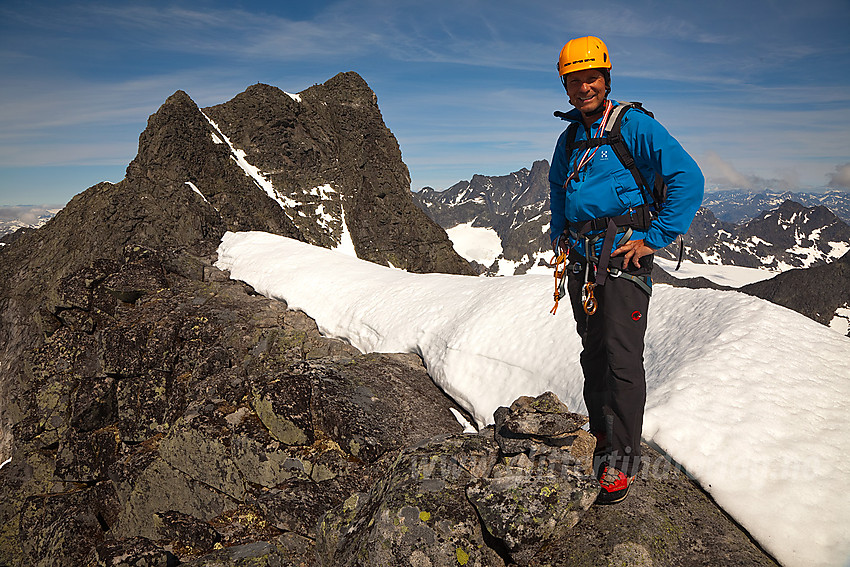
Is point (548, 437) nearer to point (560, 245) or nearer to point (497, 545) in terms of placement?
point (497, 545)

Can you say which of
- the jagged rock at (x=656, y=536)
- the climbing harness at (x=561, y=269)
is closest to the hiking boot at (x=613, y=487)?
the jagged rock at (x=656, y=536)

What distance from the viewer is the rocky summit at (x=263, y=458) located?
19.3ft

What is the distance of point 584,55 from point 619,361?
4.00 meters

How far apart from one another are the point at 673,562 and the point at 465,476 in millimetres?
2701

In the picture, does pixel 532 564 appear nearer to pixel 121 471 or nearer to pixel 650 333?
pixel 650 333

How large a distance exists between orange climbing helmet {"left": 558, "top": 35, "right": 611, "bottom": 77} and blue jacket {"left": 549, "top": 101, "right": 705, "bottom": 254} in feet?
2.05

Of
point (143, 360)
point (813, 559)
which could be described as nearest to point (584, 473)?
point (813, 559)

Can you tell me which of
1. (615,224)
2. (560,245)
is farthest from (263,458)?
(615,224)

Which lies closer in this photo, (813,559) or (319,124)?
(813,559)

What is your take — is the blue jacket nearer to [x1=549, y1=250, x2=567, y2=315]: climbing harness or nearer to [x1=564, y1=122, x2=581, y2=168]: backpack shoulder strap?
[x1=564, y1=122, x2=581, y2=168]: backpack shoulder strap

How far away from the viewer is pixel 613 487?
604cm

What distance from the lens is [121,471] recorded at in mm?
12406

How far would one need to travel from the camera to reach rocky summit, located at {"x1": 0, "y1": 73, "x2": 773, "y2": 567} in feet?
19.3

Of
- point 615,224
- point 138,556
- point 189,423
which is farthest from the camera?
point 189,423
